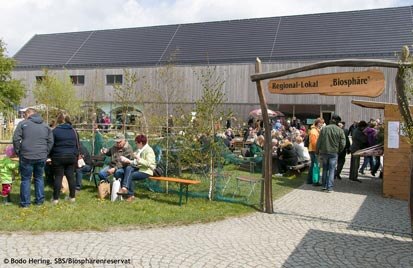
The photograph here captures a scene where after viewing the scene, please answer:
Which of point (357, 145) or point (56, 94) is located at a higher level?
point (56, 94)

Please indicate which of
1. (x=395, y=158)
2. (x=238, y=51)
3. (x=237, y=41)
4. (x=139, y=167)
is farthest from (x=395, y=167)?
(x=237, y=41)

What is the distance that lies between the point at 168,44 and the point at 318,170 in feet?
98.9

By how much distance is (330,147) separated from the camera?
10.1 meters

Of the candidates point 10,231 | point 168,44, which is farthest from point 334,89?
point 168,44

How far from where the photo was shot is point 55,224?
20.8 feet

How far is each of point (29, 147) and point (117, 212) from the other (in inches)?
72.4

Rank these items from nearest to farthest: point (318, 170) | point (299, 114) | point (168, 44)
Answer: point (318, 170), point (299, 114), point (168, 44)

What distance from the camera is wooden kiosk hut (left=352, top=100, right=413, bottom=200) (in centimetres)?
953

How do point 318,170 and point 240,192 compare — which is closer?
point 240,192

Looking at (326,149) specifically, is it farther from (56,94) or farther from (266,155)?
(56,94)

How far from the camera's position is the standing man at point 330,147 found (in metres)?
10.1

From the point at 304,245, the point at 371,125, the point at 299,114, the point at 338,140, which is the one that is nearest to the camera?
the point at 304,245

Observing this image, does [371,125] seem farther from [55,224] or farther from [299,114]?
[299,114]

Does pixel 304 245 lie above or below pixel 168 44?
below
